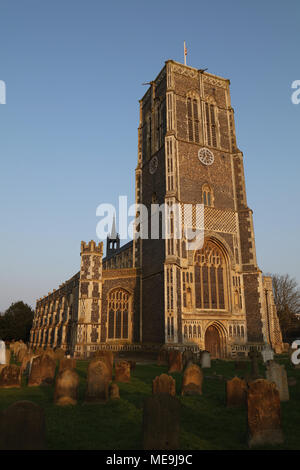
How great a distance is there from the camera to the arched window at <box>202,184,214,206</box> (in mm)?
23859

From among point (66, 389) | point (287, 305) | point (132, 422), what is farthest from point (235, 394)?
point (287, 305)

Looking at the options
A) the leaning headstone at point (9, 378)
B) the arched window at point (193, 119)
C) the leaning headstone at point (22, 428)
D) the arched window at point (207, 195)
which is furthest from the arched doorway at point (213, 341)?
the leaning headstone at point (22, 428)

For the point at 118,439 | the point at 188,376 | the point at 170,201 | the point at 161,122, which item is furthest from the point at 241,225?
the point at 118,439

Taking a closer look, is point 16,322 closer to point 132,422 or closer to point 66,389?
point 66,389

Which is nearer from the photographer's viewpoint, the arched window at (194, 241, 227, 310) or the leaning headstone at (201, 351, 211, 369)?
the leaning headstone at (201, 351, 211, 369)

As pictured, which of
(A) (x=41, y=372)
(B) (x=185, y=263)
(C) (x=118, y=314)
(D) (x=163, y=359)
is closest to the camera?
(A) (x=41, y=372)

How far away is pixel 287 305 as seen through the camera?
4250 cm

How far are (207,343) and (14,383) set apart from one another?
14.2 m

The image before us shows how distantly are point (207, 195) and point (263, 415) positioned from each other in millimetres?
20040

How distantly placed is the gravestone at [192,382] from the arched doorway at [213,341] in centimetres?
1279

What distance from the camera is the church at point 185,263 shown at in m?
20.9

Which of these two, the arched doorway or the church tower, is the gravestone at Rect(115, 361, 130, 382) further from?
the arched doorway

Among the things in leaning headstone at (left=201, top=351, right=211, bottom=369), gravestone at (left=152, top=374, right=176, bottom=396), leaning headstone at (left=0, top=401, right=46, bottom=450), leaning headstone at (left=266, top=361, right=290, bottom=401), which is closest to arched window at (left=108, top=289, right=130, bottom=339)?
leaning headstone at (left=201, top=351, right=211, bottom=369)

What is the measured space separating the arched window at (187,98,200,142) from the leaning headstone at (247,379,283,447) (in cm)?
2246
